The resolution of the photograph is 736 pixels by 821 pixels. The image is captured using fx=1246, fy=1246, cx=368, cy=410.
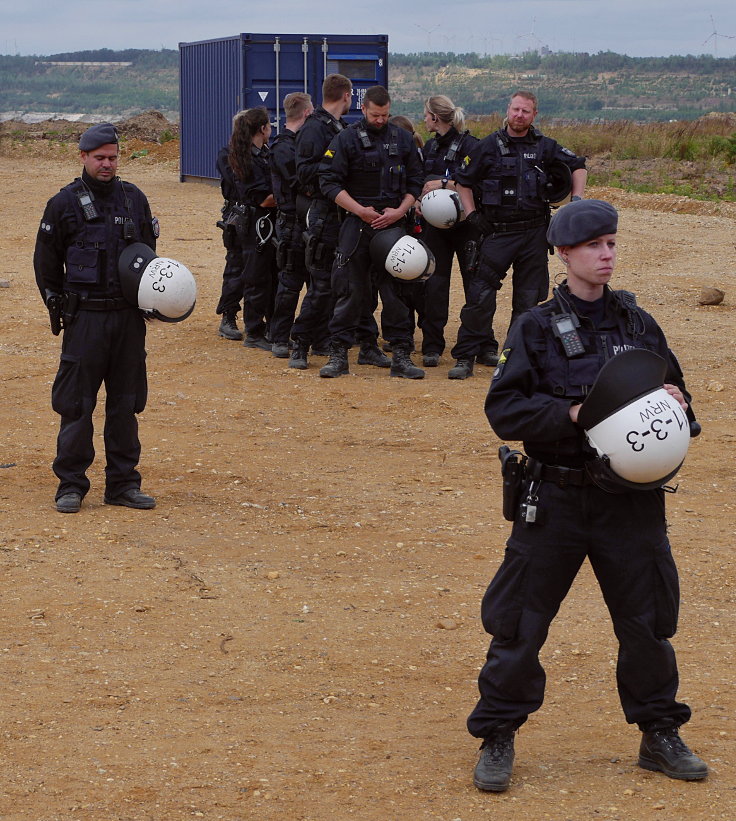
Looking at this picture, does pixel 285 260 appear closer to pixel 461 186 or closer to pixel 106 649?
pixel 461 186

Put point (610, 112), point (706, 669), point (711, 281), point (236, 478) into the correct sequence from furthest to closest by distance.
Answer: point (610, 112), point (711, 281), point (236, 478), point (706, 669)

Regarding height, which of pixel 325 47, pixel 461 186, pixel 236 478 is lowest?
pixel 236 478

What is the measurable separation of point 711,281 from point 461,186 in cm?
617

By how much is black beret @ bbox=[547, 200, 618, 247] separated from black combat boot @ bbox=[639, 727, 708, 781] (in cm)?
162

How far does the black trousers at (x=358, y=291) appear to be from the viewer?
32.0 feet

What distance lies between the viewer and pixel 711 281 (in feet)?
48.5

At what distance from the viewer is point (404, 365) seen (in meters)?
10.2

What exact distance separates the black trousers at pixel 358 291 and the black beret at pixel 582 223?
230 inches

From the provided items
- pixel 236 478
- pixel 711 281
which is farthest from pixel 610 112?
pixel 236 478

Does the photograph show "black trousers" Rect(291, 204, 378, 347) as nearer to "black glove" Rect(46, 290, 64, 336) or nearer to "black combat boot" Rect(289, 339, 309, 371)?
"black combat boot" Rect(289, 339, 309, 371)

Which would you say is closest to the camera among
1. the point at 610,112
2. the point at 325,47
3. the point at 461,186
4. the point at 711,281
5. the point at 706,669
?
the point at 706,669

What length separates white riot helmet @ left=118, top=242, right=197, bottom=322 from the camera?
6.68m

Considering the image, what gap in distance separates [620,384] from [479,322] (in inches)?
254

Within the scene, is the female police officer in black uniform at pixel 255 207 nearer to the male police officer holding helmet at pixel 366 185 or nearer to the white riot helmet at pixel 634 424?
the male police officer holding helmet at pixel 366 185
